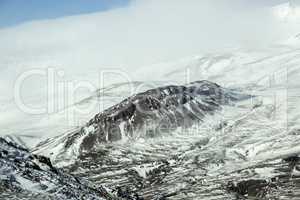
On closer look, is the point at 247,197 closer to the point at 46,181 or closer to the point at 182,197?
the point at 182,197

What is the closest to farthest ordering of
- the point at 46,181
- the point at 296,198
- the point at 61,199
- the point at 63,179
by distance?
the point at 61,199
the point at 46,181
the point at 63,179
the point at 296,198

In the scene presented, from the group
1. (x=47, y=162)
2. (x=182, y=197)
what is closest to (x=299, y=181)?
(x=182, y=197)

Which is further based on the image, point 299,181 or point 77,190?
point 299,181

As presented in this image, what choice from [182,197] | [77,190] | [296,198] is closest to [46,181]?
[77,190]

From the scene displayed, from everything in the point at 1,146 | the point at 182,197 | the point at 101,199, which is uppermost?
the point at 1,146

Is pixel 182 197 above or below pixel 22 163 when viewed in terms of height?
below

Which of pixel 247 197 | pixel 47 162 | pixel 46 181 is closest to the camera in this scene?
pixel 46 181

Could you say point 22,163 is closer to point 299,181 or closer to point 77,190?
point 77,190
